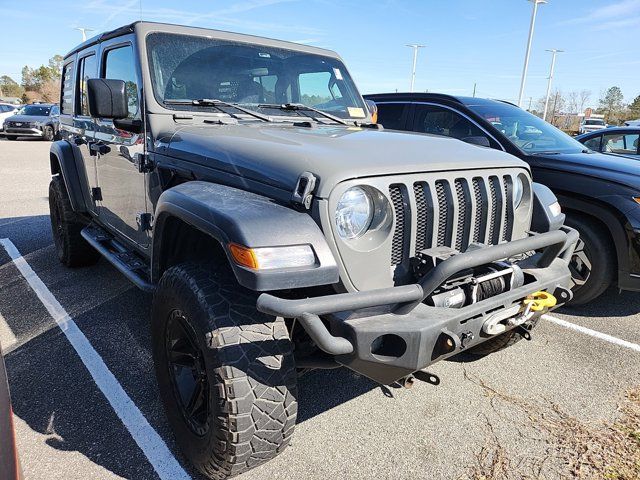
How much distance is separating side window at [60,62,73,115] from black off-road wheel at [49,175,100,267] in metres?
0.74

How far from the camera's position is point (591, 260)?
4164 mm

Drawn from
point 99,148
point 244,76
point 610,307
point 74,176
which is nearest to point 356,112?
point 244,76


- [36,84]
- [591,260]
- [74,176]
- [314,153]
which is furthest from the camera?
[36,84]

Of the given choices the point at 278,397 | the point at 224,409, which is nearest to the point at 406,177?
the point at 278,397

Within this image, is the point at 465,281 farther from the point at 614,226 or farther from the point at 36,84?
the point at 36,84

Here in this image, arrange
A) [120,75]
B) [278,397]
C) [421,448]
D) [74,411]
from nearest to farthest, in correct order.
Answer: [278,397] < [421,448] < [74,411] < [120,75]

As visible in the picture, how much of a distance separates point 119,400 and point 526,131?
469 centimetres

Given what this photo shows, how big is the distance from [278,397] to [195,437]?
0.54m

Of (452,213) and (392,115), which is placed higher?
(392,115)

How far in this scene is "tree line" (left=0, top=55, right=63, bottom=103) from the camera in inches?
2450

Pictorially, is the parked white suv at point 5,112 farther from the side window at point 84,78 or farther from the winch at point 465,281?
the winch at point 465,281

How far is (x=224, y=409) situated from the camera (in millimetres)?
1971

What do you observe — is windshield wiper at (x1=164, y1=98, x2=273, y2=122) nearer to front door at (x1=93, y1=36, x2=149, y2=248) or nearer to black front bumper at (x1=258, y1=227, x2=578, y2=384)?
front door at (x1=93, y1=36, x2=149, y2=248)

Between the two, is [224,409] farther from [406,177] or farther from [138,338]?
[138,338]
